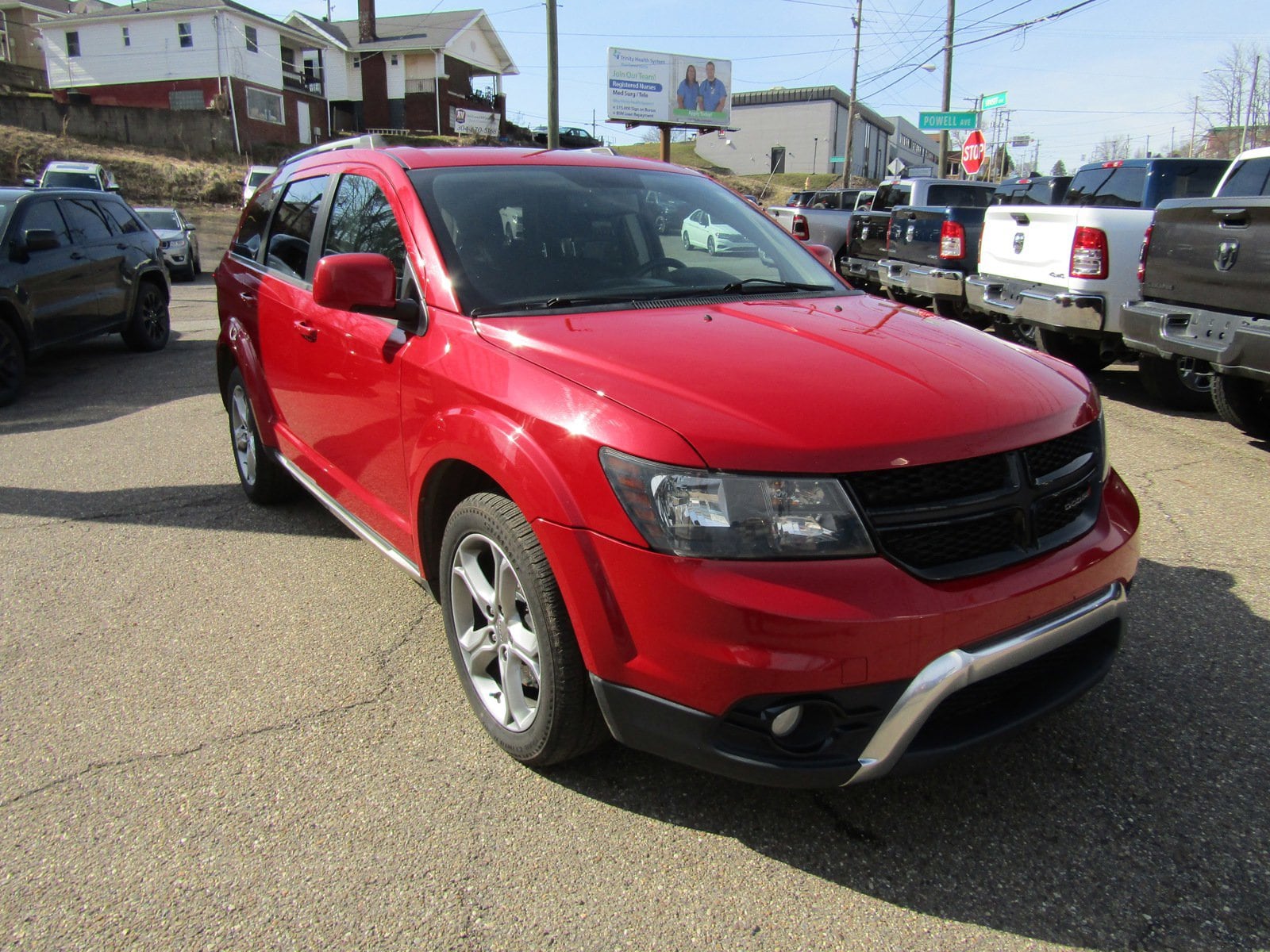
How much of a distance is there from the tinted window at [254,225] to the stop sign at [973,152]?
21.1 meters

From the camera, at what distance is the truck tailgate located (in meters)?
5.29

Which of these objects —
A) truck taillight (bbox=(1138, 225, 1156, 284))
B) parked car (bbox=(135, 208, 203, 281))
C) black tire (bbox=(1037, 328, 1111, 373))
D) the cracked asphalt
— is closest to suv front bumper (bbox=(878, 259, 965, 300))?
black tire (bbox=(1037, 328, 1111, 373))

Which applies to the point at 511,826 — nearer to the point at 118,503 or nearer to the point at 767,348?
the point at 767,348

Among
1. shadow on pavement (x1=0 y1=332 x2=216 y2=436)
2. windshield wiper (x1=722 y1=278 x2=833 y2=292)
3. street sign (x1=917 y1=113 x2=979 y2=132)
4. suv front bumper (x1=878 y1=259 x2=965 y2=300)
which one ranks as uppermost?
street sign (x1=917 y1=113 x2=979 y2=132)

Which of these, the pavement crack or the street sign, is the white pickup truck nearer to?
the pavement crack

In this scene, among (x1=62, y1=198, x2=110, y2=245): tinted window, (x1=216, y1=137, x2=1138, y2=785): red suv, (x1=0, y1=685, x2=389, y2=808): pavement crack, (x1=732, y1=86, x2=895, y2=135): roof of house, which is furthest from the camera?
(x1=732, y1=86, x2=895, y2=135): roof of house

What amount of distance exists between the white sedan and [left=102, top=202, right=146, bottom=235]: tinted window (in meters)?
9.17

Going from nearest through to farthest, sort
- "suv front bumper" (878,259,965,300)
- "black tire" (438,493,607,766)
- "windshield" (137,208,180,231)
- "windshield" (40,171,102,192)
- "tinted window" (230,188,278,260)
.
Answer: "black tire" (438,493,607,766) → "tinted window" (230,188,278,260) → "suv front bumper" (878,259,965,300) → "windshield" (137,208,180,231) → "windshield" (40,171,102,192)

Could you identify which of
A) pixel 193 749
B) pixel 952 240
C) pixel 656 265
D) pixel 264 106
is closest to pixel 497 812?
pixel 193 749

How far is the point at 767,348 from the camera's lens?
2.63 meters

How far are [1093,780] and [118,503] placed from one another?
5072 millimetres

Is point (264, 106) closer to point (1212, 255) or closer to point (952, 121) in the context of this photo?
point (952, 121)

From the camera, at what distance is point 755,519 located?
2105mm

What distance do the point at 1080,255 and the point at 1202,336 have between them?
1.84 metres
